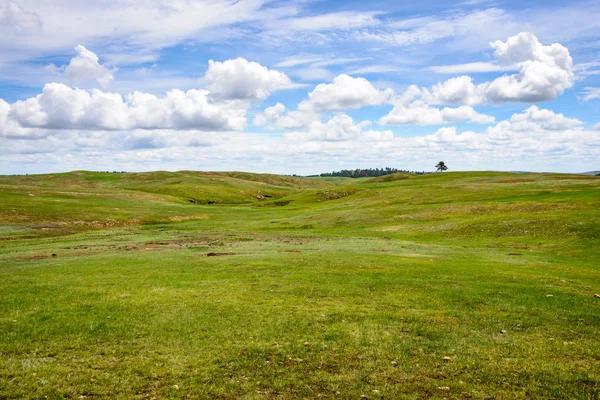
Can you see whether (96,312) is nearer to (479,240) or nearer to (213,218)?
(479,240)

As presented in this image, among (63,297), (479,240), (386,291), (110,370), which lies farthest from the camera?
(479,240)

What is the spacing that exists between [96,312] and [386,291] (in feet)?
49.2

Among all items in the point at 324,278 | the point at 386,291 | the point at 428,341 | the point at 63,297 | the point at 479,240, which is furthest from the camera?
the point at 479,240

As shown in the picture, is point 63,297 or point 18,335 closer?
point 18,335

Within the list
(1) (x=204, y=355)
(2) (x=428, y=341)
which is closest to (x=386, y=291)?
(2) (x=428, y=341)

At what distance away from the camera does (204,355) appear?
1378 cm

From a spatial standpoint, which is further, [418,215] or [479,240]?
[418,215]

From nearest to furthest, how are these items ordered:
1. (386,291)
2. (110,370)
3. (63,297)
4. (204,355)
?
(110,370) → (204,355) → (63,297) → (386,291)

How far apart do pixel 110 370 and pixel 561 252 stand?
42.5 metres

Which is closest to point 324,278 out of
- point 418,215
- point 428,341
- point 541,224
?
point 428,341

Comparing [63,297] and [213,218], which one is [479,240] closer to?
[63,297]

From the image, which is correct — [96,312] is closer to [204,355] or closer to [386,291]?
[204,355]

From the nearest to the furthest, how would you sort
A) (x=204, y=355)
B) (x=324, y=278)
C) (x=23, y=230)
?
1. (x=204, y=355)
2. (x=324, y=278)
3. (x=23, y=230)

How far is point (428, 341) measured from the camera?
1501 centimetres
